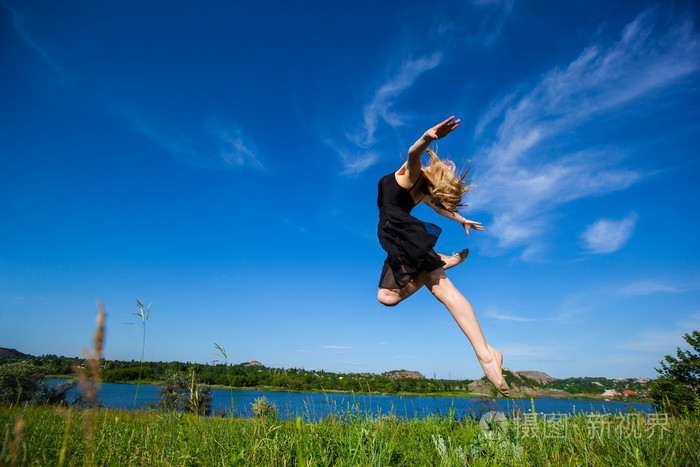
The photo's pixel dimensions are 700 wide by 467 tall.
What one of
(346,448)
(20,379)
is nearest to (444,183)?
(346,448)

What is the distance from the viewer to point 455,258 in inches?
168

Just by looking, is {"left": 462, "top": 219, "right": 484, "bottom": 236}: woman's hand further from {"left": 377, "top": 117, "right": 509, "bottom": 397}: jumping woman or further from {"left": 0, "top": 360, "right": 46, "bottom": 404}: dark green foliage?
{"left": 0, "top": 360, "right": 46, "bottom": 404}: dark green foliage

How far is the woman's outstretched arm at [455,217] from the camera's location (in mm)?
4414

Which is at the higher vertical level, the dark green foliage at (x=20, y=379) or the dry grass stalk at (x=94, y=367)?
the dry grass stalk at (x=94, y=367)

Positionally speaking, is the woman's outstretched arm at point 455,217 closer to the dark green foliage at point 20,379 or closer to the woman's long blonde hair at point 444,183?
the woman's long blonde hair at point 444,183

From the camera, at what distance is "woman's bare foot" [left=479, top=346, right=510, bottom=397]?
343 centimetres

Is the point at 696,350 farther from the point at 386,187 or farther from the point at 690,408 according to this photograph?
the point at 386,187

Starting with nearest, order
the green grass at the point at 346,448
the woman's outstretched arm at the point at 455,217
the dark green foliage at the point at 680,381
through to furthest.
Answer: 1. the green grass at the point at 346,448
2. the woman's outstretched arm at the point at 455,217
3. the dark green foliage at the point at 680,381

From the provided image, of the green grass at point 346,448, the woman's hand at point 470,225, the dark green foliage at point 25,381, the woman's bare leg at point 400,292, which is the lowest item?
the dark green foliage at point 25,381

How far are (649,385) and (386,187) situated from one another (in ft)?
36.4

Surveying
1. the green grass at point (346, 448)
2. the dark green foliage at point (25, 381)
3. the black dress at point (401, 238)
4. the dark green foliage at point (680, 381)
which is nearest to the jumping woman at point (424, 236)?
the black dress at point (401, 238)

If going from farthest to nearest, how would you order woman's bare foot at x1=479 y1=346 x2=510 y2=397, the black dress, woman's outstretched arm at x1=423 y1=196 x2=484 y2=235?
1. woman's outstretched arm at x1=423 y1=196 x2=484 y2=235
2. the black dress
3. woman's bare foot at x1=479 y1=346 x2=510 y2=397

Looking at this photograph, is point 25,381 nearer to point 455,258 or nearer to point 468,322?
point 455,258

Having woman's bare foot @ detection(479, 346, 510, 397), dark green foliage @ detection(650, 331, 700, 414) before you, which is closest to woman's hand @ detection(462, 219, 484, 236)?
woman's bare foot @ detection(479, 346, 510, 397)
